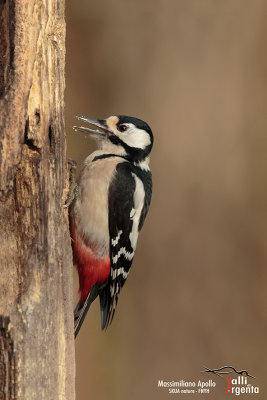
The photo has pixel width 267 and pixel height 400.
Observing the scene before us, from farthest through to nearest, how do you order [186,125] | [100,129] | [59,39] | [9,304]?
[186,125]
[100,129]
[59,39]
[9,304]

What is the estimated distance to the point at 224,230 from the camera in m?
4.77

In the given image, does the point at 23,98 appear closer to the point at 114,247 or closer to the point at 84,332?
the point at 114,247

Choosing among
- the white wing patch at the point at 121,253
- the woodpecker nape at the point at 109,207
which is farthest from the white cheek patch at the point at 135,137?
the white wing patch at the point at 121,253

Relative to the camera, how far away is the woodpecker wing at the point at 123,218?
3553mm

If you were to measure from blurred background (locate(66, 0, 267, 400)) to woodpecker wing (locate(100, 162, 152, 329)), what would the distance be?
41.0 inches

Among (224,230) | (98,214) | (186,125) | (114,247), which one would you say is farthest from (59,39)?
(224,230)

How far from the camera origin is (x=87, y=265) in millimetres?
3537

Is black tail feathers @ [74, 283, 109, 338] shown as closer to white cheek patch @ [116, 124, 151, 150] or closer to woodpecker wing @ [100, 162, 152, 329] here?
woodpecker wing @ [100, 162, 152, 329]

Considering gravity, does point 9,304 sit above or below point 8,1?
below

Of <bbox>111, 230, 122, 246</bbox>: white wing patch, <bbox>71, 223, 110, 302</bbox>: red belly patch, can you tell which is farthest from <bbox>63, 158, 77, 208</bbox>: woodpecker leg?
<bbox>111, 230, 122, 246</bbox>: white wing patch

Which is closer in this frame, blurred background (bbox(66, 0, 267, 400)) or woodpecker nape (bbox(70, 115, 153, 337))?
woodpecker nape (bbox(70, 115, 153, 337))

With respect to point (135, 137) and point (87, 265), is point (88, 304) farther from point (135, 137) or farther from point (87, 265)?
point (135, 137)

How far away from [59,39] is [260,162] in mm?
2397

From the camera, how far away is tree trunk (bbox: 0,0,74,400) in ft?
8.18
